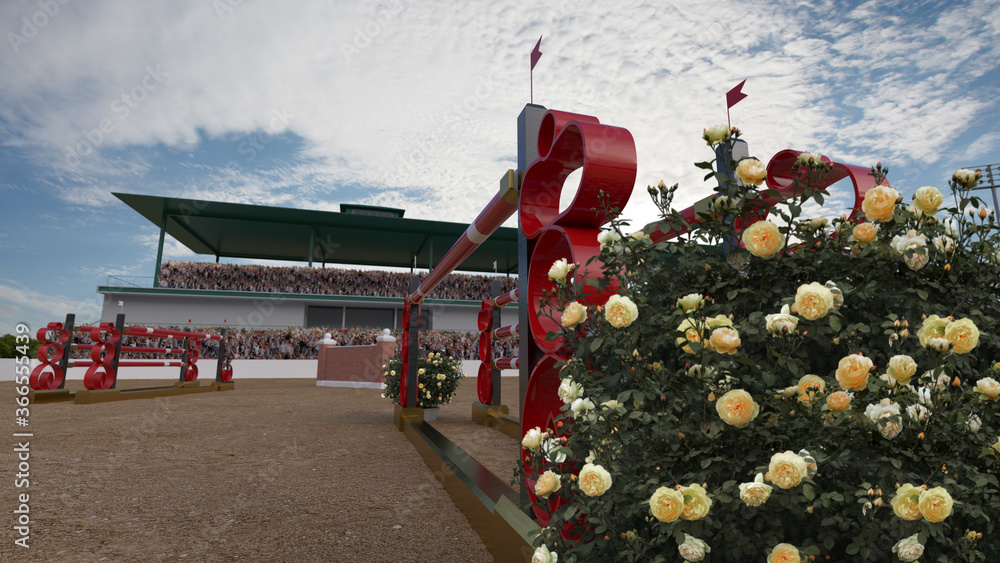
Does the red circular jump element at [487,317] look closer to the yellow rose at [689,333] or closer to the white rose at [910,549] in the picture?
the yellow rose at [689,333]

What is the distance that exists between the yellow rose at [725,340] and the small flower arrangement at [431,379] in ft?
22.5

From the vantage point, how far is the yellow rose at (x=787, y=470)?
2.81 ft

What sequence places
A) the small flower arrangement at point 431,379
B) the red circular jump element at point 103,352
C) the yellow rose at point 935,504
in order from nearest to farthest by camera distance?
the yellow rose at point 935,504 < the small flower arrangement at point 431,379 < the red circular jump element at point 103,352

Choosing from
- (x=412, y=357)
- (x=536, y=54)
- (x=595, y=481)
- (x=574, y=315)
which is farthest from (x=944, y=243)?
(x=412, y=357)

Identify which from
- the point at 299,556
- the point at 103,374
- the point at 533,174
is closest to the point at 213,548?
the point at 299,556

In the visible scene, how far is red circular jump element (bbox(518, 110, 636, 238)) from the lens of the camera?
1.56 metres

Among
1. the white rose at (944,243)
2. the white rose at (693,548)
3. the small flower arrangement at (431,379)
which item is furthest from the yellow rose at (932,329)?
the small flower arrangement at (431,379)

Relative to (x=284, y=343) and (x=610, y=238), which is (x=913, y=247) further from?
(x=284, y=343)

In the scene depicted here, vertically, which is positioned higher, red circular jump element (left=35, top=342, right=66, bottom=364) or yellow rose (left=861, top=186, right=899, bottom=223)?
yellow rose (left=861, top=186, right=899, bottom=223)

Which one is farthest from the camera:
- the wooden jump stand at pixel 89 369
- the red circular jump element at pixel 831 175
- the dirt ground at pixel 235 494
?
the wooden jump stand at pixel 89 369

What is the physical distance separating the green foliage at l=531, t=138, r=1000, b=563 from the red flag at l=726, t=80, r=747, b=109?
1029mm

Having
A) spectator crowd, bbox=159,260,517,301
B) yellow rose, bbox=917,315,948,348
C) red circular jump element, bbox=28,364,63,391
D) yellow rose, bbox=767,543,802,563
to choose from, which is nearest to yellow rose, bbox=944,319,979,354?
yellow rose, bbox=917,315,948,348

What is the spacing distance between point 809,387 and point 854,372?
96mm

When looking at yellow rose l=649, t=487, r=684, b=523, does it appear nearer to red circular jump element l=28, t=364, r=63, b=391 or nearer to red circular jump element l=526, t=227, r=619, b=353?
red circular jump element l=526, t=227, r=619, b=353
